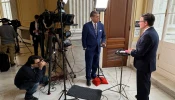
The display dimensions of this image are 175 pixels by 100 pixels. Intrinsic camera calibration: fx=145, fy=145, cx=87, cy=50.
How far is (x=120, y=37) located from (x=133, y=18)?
52 centimetres

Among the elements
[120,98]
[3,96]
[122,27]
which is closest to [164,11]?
[122,27]

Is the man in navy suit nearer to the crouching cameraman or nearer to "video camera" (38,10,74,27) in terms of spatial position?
"video camera" (38,10,74,27)

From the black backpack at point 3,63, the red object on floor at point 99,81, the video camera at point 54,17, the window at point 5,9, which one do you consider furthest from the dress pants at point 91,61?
the window at point 5,9

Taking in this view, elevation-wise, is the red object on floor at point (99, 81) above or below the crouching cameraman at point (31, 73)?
below

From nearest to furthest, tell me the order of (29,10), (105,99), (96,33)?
(105,99) → (96,33) → (29,10)

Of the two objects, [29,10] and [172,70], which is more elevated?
[29,10]

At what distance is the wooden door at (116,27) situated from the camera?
3199mm

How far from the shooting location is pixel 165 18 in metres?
2.83

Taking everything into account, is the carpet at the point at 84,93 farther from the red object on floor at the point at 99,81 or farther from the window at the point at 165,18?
the window at the point at 165,18

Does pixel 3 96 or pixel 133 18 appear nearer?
pixel 3 96

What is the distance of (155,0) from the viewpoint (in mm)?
3082

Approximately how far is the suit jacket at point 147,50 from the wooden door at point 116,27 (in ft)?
4.88

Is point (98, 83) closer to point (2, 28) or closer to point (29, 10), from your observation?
point (2, 28)

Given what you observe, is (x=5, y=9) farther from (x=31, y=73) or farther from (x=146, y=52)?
(x=146, y=52)
